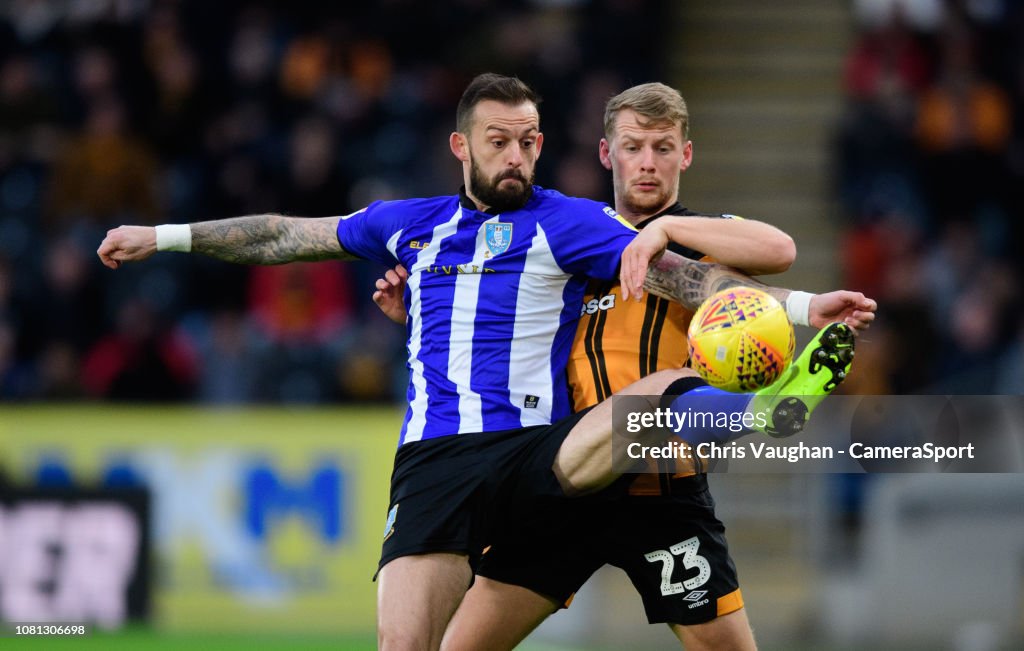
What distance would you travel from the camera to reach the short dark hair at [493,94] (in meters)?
5.54

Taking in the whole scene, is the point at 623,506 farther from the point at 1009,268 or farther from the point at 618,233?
the point at 1009,268

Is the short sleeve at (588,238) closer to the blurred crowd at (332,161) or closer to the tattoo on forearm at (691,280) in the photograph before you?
the tattoo on forearm at (691,280)

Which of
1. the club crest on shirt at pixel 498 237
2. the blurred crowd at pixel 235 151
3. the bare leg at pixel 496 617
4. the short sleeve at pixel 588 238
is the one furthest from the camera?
the blurred crowd at pixel 235 151

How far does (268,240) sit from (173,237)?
351mm

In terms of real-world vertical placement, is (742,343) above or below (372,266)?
above

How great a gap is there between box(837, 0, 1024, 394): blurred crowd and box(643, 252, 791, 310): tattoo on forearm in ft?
23.0

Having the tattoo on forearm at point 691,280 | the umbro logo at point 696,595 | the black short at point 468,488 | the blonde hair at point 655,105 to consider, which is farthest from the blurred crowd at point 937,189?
the black short at point 468,488

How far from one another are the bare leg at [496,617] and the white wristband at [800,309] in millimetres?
1412

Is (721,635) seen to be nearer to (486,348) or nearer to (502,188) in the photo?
(486,348)

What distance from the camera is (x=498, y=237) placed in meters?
5.53

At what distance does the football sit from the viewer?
4898 millimetres

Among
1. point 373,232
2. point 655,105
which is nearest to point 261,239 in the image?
point 373,232

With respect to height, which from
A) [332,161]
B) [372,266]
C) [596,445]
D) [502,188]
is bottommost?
[596,445]

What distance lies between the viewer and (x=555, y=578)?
18.7 feet
